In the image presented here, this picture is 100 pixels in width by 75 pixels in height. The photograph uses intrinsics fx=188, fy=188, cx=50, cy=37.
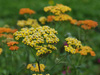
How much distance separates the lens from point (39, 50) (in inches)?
89.7

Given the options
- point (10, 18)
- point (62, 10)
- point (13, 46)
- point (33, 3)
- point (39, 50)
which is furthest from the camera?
point (33, 3)

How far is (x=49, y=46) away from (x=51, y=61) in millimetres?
1291

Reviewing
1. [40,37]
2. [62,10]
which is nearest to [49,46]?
[40,37]

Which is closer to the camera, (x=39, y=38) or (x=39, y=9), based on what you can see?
(x=39, y=38)

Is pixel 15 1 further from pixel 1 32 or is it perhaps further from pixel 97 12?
pixel 1 32

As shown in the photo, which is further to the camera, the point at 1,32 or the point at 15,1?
the point at 15,1

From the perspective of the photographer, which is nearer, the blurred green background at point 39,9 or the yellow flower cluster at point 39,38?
the yellow flower cluster at point 39,38

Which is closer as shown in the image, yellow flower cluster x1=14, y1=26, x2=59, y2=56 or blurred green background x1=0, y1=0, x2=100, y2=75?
yellow flower cluster x1=14, y1=26, x2=59, y2=56

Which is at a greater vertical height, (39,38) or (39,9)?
(39,9)

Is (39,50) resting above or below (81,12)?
below

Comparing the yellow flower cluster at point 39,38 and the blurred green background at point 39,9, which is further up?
the blurred green background at point 39,9

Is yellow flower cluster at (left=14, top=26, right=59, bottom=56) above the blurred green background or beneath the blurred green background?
beneath

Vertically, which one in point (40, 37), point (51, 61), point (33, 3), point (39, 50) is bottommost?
point (51, 61)

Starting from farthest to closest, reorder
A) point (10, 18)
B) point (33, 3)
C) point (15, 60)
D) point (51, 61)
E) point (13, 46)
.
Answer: point (33, 3), point (10, 18), point (15, 60), point (51, 61), point (13, 46)
